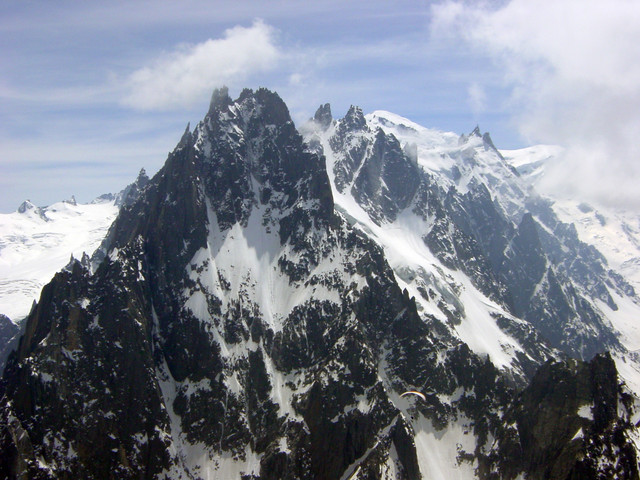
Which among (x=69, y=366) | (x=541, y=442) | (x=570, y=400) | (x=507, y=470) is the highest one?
(x=69, y=366)

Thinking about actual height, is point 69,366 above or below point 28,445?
above

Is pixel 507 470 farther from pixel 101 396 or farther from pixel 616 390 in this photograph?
pixel 101 396

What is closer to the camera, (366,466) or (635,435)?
(635,435)

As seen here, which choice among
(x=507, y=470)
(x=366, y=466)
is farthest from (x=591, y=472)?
(x=366, y=466)

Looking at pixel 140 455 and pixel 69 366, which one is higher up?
pixel 69 366

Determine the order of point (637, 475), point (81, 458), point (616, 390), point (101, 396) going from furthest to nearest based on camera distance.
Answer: point (101, 396) < point (81, 458) < point (616, 390) < point (637, 475)

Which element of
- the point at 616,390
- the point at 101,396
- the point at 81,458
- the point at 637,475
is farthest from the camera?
the point at 101,396

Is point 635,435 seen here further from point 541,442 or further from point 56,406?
point 56,406

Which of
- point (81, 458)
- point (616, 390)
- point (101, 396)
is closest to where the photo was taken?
point (616, 390)

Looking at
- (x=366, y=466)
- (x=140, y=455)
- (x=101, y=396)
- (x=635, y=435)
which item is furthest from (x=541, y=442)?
(x=101, y=396)
